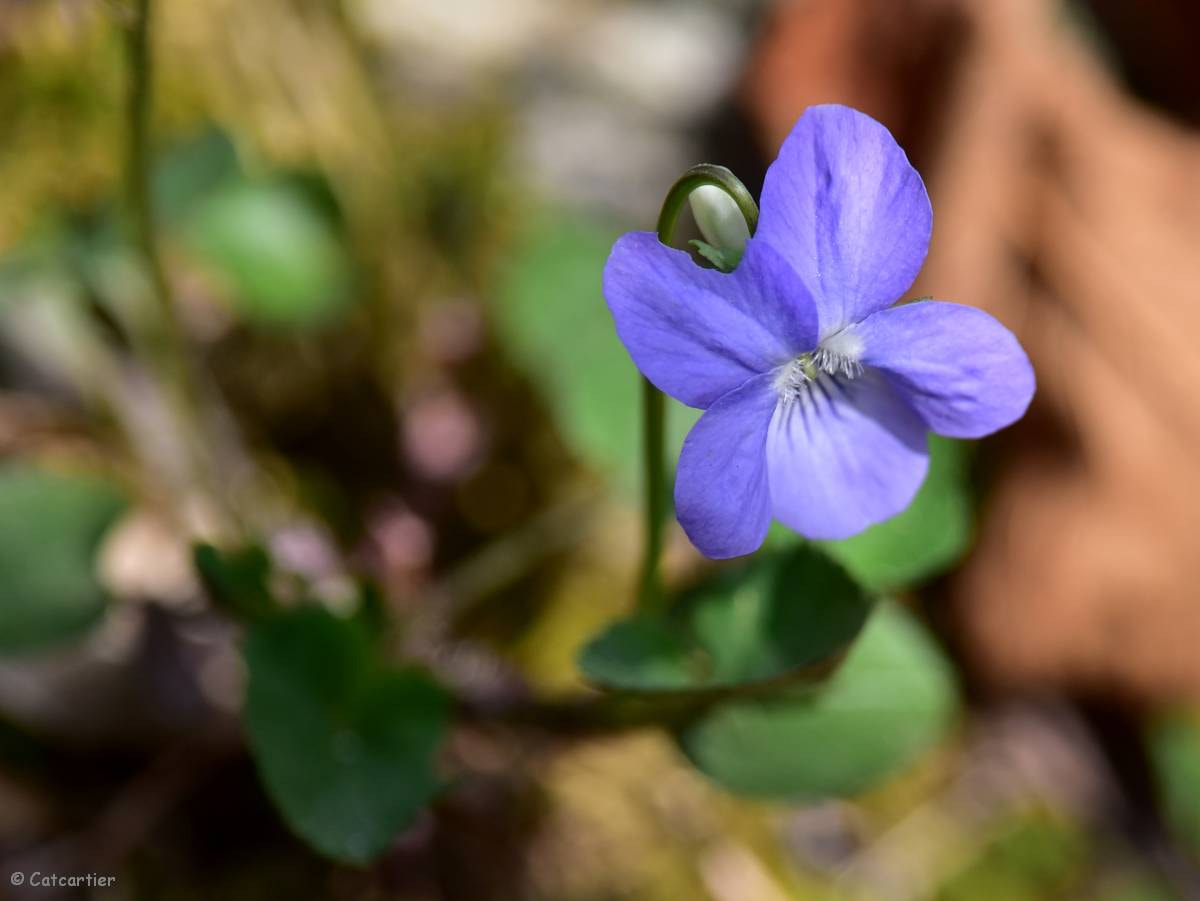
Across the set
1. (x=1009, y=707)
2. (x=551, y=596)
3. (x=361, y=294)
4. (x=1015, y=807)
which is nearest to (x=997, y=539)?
(x=1009, y=707)

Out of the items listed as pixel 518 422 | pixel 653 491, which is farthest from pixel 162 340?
pixel 653 491

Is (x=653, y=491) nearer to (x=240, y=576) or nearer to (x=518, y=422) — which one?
(x=240, y=576)

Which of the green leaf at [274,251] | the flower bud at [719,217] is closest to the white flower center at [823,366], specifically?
the flower bud at [719,217]

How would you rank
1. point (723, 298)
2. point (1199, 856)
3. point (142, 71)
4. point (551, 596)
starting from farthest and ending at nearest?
point (1199, 856), point (551, 596), point (142, 71), point (723, 298)

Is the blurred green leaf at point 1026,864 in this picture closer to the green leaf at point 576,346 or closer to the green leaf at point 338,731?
the green leaf at point 576,346

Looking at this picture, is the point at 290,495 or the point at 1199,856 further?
the point at 1199,856

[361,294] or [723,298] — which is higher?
[723,298]

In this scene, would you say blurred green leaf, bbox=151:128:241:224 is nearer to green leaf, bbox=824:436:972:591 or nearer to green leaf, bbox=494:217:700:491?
green leaf, bbox=494:217:700:491

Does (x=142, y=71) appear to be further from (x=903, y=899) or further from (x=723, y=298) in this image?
(x=903, y=899)
